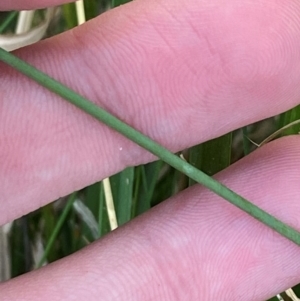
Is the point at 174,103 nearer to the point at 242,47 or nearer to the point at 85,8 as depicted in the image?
the point at 242,47

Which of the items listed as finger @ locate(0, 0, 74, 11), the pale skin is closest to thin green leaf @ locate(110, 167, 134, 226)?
the pale skin

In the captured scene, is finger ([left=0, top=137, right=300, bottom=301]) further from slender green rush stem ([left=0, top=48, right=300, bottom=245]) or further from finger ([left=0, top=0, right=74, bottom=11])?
finger ([left=0, top=0, right=74, bottom=11])

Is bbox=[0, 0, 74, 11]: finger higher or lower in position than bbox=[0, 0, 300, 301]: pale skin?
higher

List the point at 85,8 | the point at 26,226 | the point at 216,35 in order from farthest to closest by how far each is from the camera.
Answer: the point at 26,226 < the point at 85,8 < the point at 216,35

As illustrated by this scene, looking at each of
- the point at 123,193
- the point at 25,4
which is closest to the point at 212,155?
the point at 123,193

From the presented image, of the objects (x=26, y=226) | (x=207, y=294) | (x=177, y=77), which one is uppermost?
(x=26, y=226)

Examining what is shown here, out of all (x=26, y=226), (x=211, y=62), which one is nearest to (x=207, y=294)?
(x=211, y=62)

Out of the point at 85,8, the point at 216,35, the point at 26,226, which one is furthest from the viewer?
the point at 26,226
